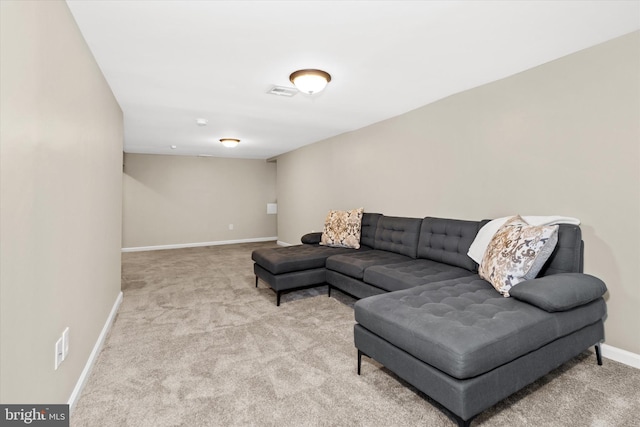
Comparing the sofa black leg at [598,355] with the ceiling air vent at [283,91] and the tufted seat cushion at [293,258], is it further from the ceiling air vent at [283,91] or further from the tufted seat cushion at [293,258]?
the ceiling air vent at [283,91]

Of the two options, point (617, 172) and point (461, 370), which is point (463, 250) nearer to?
point (617, 172)

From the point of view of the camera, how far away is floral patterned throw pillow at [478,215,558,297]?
80.4 inches

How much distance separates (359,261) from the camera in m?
3.24

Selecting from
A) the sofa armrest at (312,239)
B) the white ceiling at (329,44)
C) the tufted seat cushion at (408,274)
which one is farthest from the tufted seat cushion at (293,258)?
the white ceiling at (329,44)

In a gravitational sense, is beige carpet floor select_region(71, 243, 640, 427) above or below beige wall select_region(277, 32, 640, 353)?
below

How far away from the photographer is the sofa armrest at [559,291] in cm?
173

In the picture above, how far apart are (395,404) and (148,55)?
2.90 metres

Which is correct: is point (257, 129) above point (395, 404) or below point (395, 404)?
above

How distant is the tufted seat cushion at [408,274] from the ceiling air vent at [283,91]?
6.32 feet

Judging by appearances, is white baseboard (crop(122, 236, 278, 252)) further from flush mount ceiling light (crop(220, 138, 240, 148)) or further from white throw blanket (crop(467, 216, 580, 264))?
white throw blanket (crop(467, 216, 580, 264))

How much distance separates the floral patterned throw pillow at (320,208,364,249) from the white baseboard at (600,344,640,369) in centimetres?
248

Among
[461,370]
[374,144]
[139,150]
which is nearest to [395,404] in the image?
[461,370]

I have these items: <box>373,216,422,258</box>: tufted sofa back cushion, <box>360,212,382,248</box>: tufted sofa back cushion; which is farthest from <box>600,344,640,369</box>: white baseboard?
<box>360,212,382,248</box>: tufted sofa back cushion

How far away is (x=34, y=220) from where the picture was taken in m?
1.30
